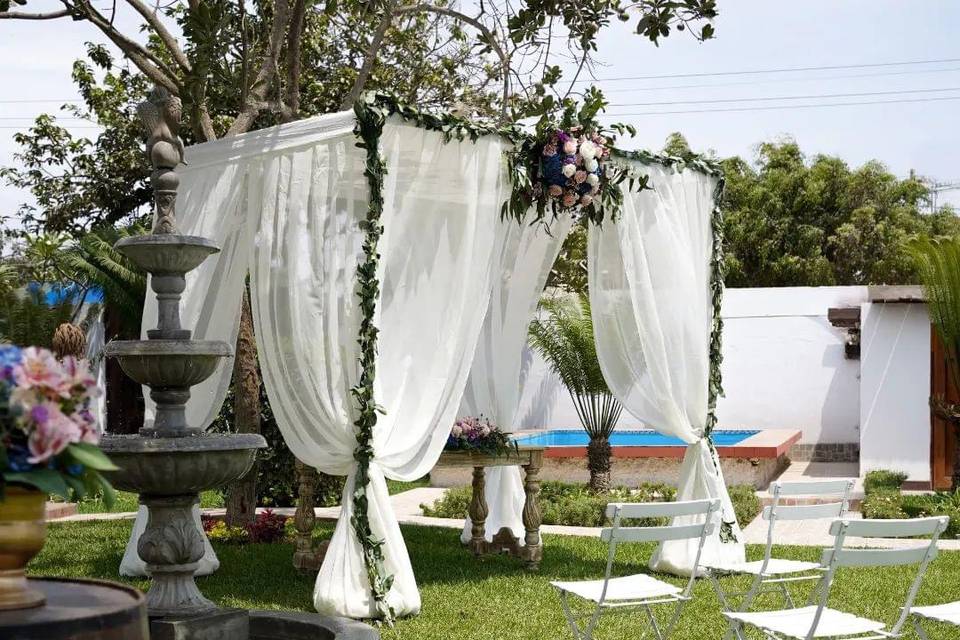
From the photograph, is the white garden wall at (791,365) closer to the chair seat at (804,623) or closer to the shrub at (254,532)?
the shrub at (254,532)

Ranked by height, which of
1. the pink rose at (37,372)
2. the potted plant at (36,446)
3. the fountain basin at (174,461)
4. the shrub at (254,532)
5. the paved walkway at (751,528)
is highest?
the pink rose at (37,372)

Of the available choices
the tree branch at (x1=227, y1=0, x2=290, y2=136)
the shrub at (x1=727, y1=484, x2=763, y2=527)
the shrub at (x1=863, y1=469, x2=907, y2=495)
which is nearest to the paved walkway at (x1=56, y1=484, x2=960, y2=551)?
the shrub at (x1=727, y1=484, x2=763, y2=527)

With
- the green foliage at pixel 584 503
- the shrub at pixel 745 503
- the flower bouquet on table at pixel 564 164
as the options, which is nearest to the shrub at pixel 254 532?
the green foliage at pixel 584 503

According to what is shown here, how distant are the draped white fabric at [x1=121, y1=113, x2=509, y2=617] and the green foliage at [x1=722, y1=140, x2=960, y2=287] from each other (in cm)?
2020

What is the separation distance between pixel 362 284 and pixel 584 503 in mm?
5147

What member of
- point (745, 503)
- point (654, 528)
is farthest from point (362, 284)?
point (745, 503)

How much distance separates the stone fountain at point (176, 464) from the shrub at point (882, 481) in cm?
836

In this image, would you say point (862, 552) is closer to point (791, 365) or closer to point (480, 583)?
point (480, 583)

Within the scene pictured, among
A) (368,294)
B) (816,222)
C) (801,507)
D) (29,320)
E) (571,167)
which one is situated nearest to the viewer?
(801,507)

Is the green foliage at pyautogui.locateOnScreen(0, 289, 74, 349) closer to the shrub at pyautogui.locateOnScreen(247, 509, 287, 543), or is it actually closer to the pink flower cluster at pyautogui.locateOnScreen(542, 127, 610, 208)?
the shrub at pyautogui.locateOnScreen(247, 509, 287, 543)

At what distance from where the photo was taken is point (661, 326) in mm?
8141

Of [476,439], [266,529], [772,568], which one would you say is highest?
[476,439]

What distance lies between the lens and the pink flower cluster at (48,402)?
2387 millimetres

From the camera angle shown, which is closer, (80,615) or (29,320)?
(80,615)
